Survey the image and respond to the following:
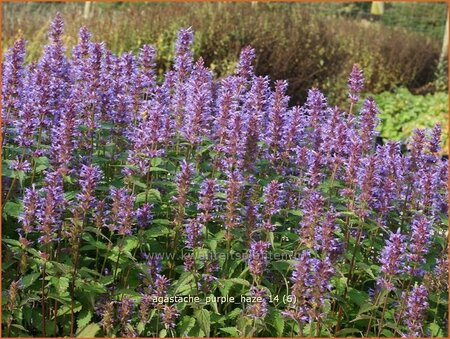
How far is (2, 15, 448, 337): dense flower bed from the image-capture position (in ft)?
11.3

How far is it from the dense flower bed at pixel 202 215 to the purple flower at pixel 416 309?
11mm

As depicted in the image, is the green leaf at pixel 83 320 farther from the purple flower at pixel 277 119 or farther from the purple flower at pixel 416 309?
the purple flower at pixel 416 309

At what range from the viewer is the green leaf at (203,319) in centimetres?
347

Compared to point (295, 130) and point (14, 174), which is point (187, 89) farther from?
point (14, 174)

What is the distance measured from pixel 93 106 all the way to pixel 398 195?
185 cm

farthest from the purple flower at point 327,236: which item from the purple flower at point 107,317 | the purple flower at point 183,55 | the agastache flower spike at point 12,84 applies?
the agastache flower spike at point 12,84

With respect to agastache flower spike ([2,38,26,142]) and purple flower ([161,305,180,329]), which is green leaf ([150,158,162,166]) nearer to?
purple flower ([161,305,180,329])

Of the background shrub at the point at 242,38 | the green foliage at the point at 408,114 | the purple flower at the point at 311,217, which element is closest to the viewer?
the purple flower at the point at 311,217

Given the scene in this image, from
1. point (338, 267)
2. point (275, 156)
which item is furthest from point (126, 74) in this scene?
point (338, 267)

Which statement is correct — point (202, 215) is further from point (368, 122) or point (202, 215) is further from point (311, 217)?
point (368, 122)

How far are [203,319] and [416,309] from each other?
102 centimetres

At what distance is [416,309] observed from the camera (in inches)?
135

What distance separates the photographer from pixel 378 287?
3783 millimetres

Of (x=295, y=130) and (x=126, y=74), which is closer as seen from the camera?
(x=295, y=130)
